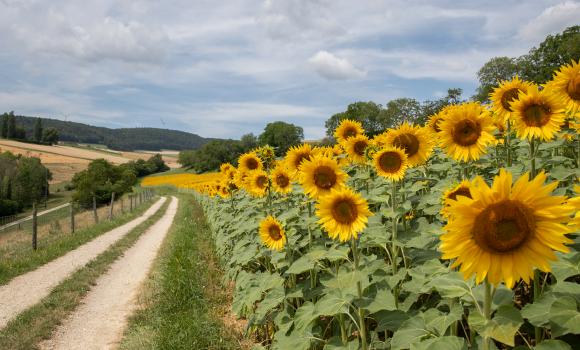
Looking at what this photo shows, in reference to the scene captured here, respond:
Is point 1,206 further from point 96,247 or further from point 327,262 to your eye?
point 327,262

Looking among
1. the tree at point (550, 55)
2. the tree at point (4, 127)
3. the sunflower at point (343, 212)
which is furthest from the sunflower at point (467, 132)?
the tree at point (4, 127)

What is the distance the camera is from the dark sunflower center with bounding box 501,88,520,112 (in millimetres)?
4062

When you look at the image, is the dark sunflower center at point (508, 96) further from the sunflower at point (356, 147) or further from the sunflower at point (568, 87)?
the sunflower at point (356, 147)

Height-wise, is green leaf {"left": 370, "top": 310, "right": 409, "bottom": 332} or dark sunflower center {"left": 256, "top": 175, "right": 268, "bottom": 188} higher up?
dark sunflower center {"left": 256, "top": 175, "right": 268, "bottom": 188}

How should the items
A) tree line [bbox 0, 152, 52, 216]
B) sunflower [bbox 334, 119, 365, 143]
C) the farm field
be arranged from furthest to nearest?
1. the farm field
2. tree line [bbox 0, 152, 52, 216]
3. sunflower [bbox 334, 119, 365, 143]

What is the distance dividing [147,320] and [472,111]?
612cm

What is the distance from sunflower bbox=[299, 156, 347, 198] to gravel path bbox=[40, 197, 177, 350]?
4.62 meters

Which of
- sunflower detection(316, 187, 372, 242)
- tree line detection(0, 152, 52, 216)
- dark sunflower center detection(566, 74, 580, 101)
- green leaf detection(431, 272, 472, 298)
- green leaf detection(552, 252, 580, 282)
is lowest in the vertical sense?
tree line detection(0, 152, 52, 216)

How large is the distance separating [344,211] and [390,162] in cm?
Answer: 91

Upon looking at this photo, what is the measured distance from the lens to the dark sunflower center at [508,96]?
4.06 m

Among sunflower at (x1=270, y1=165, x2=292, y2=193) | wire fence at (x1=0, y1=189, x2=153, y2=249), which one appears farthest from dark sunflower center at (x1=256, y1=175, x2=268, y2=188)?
wire fence at (x1=0, y1=189, x2=153, y2=249)

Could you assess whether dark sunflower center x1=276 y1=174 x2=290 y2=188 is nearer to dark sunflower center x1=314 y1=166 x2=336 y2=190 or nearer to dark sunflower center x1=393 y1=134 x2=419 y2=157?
dark sunflower center x1=314 y1=166 x2=336 y2=190

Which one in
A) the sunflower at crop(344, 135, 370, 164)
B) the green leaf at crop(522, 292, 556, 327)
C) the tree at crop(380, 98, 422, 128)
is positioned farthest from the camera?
the tree at crop(380, 98, 422, 128)

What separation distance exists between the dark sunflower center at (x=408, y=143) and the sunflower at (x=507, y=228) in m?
2.52
